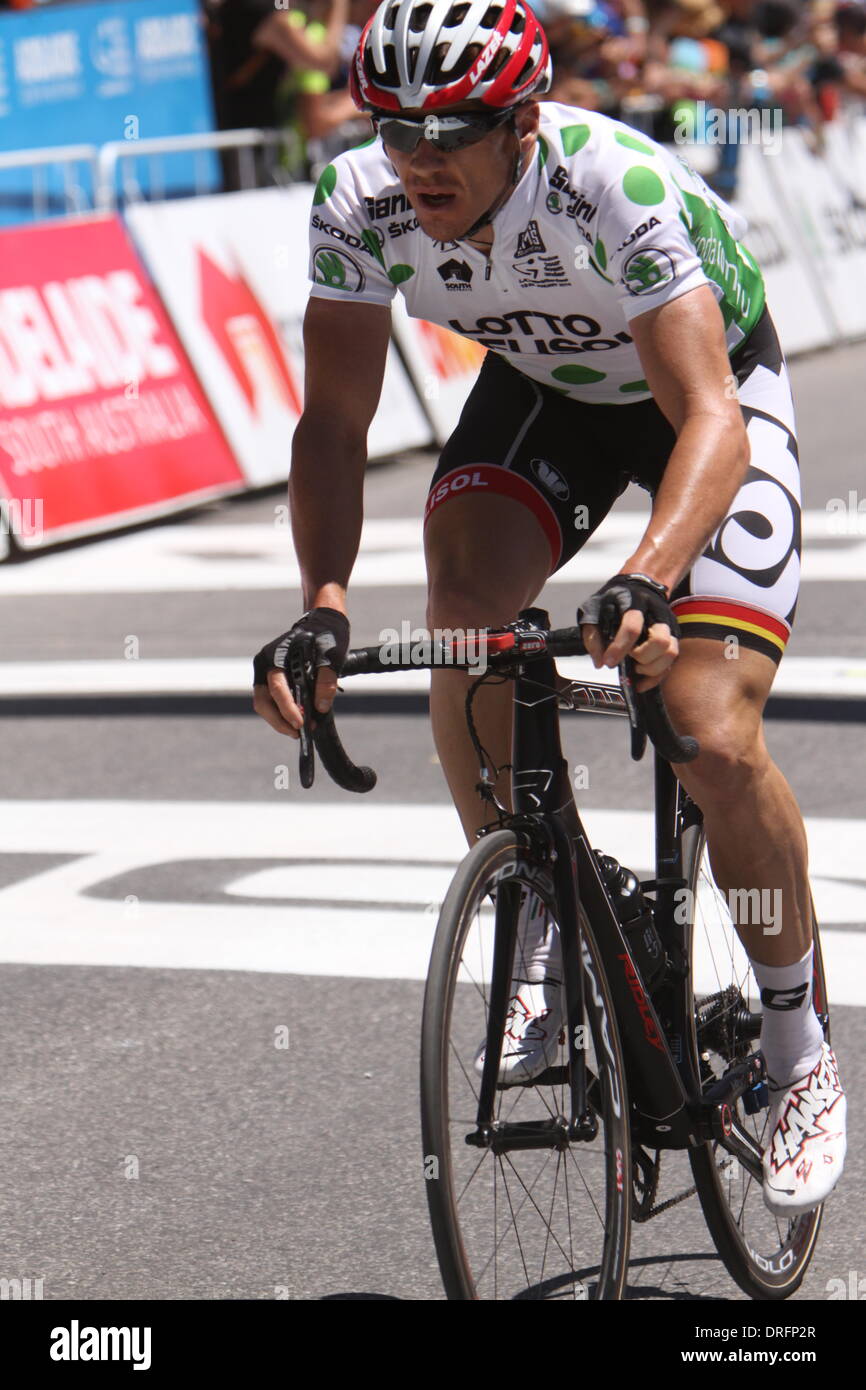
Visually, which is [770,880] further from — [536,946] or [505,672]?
[505,672]

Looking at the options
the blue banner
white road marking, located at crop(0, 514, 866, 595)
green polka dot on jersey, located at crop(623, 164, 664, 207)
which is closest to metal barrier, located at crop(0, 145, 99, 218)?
the blue banner

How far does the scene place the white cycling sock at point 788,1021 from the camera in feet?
11.4

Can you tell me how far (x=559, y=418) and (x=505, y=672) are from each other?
0.90 meters

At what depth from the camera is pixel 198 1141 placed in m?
4.15

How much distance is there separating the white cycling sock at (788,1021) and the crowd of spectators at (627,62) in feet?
33.5

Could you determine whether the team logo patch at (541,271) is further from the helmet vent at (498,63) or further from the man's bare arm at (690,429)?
the helmet vent at (498,63)

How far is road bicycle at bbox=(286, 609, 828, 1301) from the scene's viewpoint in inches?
114

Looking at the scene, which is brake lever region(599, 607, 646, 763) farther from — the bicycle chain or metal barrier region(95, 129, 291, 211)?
metal barrier region(95, 129, 291, 211)

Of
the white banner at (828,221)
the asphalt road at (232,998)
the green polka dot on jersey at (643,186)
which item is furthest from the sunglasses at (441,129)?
the white banner at (828,221)

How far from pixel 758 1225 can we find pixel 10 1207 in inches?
53.8

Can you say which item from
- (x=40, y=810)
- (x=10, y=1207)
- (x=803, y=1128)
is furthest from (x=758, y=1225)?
(x=40, y=810)

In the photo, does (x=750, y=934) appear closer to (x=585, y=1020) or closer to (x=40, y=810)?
(x=585, y=1020)

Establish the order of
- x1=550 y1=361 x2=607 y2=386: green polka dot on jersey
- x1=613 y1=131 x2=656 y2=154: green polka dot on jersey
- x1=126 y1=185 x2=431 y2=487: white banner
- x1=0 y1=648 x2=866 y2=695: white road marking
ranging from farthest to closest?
1. x1=126 y1=185 x2=431 y2=487: white banner
2. x1=0 y1=648 x2=866 y2=695: white road marking
3. x1=550 y1=361 x2=607 y2=386: green polka dot on jersey
4. x1=613 y1=131 x2=656 y2=154: green polka dot on jersey

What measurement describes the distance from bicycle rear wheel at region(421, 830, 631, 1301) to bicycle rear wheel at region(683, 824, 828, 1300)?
21 cm
